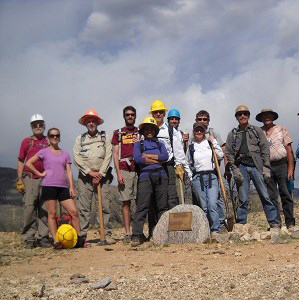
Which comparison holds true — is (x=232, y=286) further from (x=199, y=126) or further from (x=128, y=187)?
(x=199, y=126)

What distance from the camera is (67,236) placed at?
289 inches

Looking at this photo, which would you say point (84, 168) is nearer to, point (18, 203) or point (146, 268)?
point (146, 268)

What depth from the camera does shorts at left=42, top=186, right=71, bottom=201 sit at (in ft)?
25.0

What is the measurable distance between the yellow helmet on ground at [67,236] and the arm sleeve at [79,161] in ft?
3.45

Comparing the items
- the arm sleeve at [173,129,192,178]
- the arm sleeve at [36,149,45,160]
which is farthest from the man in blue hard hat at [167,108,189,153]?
the arm sleeve at [36,149,45,160]

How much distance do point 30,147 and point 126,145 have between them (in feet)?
5.60

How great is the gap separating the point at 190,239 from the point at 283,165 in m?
2.24

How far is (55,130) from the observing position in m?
7.80

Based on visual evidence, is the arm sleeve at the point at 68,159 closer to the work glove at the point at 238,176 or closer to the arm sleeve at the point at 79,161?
the arm sleeve at the point at 79,161

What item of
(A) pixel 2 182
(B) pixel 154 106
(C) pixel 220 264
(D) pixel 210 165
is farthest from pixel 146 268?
(A) pixel 2 182

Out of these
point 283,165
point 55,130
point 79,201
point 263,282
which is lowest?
point 263,282

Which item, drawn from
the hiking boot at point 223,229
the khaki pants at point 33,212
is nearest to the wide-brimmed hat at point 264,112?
the hiking boot at point 223,229

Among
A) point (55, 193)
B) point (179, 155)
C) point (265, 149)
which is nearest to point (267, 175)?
point (265, 149)

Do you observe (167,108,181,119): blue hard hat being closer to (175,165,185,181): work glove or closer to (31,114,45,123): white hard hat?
(175,165,185,181): work glove
